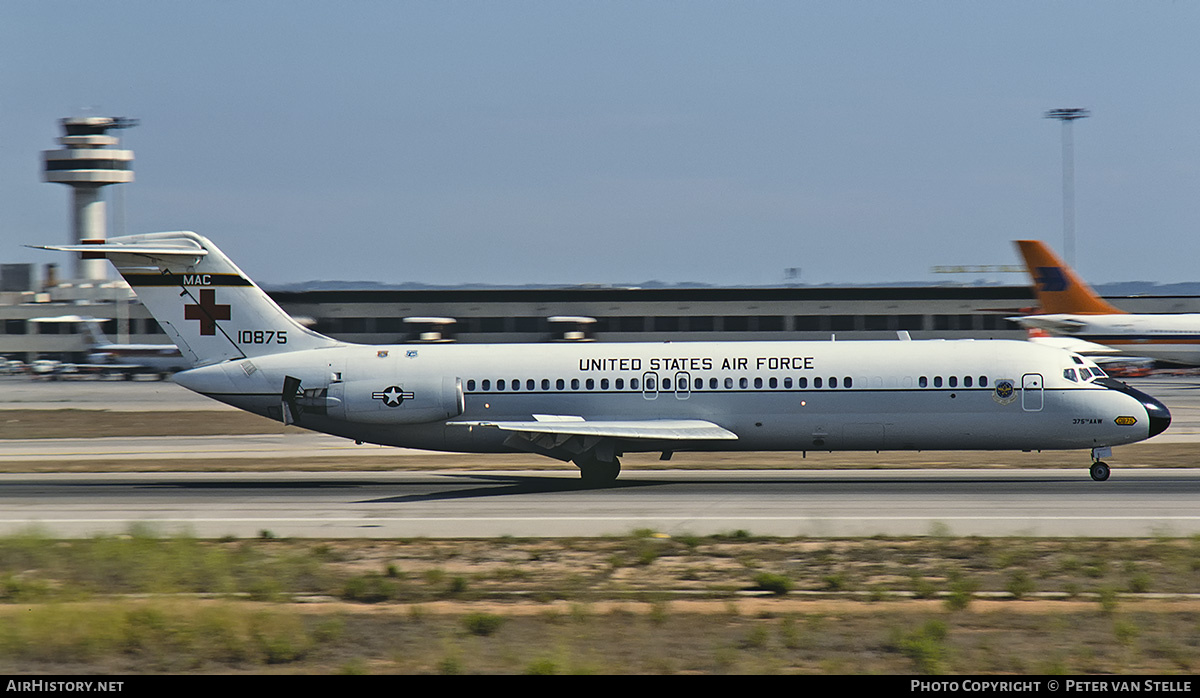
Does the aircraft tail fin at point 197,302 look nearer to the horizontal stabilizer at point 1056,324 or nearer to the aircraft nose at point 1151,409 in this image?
the aircraft nose at point 1151,409

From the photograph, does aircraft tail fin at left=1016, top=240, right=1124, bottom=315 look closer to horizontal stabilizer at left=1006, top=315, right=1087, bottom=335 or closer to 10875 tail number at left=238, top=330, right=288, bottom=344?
horizontal stabilizer at left=1006, top=315, right=1087, bottom=335

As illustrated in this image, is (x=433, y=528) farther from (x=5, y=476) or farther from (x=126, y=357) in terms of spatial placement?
(x=126, y=357)

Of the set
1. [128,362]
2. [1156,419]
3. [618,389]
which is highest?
[128,362]

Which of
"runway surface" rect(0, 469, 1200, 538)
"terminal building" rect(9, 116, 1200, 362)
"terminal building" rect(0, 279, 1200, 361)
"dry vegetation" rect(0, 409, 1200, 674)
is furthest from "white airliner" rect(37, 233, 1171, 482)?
"terminal building" rect(0, 279, 1200, 361)

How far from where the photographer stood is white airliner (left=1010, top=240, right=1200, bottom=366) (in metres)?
Answer: 65.3

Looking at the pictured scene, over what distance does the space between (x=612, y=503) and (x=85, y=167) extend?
423 ft

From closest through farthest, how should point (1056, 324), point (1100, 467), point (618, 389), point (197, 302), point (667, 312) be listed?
point (1100, 467), point (618, 389), point (197, 302), point (1056, 324), point (667, 312)

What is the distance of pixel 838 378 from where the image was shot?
27.0 metres

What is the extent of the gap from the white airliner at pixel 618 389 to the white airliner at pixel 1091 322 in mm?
40298

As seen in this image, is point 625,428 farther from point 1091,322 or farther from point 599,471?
point 1091,322

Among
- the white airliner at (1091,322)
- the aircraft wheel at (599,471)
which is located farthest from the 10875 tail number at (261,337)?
the white airliner at (1091,322)

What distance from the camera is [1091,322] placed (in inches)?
2574

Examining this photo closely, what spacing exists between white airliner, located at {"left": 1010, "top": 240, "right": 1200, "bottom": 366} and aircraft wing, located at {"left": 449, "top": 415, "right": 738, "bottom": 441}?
44221 mm

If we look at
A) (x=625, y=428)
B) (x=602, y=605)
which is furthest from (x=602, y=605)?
(x=625, y=428)
